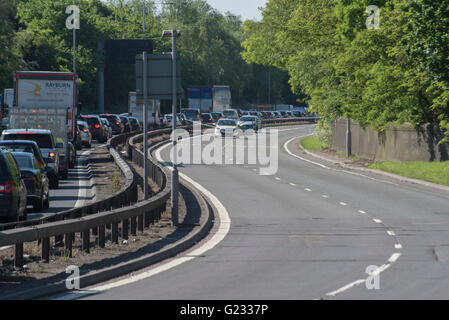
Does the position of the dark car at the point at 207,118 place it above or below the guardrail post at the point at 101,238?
above

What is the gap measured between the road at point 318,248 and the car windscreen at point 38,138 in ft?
18.0

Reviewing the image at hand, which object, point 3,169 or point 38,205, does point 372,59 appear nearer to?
point 38,205

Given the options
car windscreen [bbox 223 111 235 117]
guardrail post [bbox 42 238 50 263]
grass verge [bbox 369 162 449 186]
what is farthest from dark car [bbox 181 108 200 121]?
guardrail post [bbox 42 238 50 263]

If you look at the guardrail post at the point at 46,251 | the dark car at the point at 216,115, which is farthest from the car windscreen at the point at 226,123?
the guardrail post at the point at 46,251

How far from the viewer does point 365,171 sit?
129 feet

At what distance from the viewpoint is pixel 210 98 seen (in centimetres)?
10569

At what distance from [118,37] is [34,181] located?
92847 mm

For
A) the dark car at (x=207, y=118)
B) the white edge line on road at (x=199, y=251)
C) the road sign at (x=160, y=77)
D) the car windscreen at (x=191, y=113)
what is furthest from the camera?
the dark car at (x=207, y=118)

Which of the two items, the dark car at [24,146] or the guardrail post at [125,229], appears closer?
the guardrail post at [125,229]

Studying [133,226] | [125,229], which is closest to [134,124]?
[133,226]

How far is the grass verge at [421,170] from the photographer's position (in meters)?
32.8

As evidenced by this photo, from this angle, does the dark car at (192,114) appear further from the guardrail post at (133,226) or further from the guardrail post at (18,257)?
the guardrail post at (18,257)
